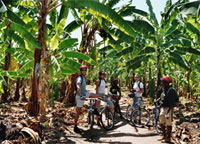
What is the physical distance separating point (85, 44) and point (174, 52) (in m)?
4.69

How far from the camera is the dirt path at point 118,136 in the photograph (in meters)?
5.95

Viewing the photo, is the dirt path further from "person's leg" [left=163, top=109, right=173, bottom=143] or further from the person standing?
the person standing

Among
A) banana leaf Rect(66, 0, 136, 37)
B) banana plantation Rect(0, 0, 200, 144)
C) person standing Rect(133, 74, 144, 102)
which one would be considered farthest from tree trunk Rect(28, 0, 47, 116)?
person standing Rect(133, 74, 144, 102)

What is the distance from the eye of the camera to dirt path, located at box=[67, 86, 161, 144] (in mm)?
5949

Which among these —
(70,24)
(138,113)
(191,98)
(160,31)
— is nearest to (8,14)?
(70,24)

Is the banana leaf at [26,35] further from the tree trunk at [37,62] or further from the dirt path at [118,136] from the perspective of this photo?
the dirt path at [118,136]

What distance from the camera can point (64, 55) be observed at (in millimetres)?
8531

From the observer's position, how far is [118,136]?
6.45m

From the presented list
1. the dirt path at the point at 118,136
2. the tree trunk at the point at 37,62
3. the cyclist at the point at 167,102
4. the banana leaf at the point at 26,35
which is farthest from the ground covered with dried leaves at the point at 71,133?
the banana leaf at the point at 26,35

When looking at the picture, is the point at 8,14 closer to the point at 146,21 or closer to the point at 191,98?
the point at 146,21

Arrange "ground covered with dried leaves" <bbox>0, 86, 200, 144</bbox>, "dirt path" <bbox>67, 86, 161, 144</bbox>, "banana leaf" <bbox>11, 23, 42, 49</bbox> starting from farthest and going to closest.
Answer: "banana leaf" <bbox>11, 23, 42, 49</bbox>, "dirt path" <bbox>67, 86, 161, 144</bbox>, "ground covered with dried leaves" <bbox>0, 86, 200, 144</bbox>

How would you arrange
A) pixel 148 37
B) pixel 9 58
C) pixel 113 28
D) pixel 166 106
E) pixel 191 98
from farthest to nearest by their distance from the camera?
pixel 191 98, pixel 9 58, pixel 148 37, pixel 113 28, pixel 166 106

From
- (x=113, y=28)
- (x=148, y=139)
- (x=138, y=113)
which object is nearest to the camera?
(x=148, y=139)

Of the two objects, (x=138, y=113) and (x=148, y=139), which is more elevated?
(x=138, y=113)
